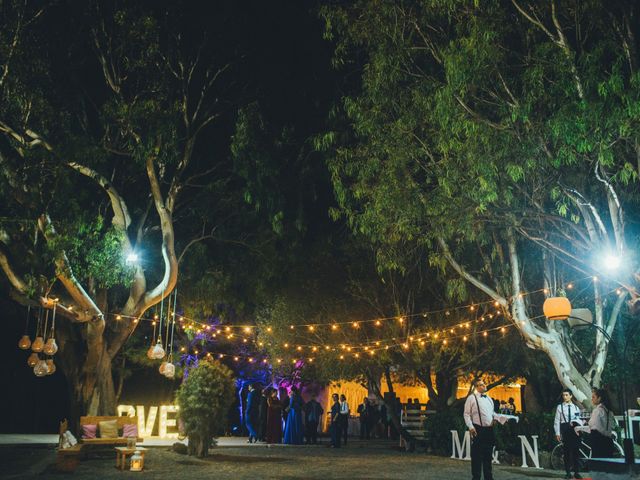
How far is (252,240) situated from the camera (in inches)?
688

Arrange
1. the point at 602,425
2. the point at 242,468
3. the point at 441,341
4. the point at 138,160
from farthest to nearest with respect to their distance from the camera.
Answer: the point at 441,341
the point at 138,160
the point at 242,468
the point at 602,425

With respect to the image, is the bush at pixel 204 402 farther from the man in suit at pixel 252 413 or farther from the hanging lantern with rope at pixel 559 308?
the hanging lantern with rope at pixel 559 308

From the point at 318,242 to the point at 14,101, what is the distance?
9.69m

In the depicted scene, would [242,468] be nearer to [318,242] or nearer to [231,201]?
[231,201]

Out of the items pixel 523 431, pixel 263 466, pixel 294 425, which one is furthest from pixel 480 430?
pixel 294 425

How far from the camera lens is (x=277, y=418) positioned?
18297 mm

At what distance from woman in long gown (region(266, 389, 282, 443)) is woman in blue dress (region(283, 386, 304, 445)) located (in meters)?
0.45

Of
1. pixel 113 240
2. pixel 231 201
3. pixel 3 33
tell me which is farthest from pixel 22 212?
pixel 231 201

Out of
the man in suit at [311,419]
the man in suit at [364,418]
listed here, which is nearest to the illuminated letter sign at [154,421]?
the man in suit at [311,419]

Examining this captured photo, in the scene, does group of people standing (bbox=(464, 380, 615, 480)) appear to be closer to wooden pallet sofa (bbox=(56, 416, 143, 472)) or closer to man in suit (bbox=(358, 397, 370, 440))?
wooden pallet sofa (bbox=(56, 416, 143, 472))

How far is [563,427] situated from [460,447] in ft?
15.3

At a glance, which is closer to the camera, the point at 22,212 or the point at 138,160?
the point at 22,212

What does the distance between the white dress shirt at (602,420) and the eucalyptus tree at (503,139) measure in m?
2.13

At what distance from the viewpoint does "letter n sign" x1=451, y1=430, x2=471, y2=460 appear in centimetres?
1448
